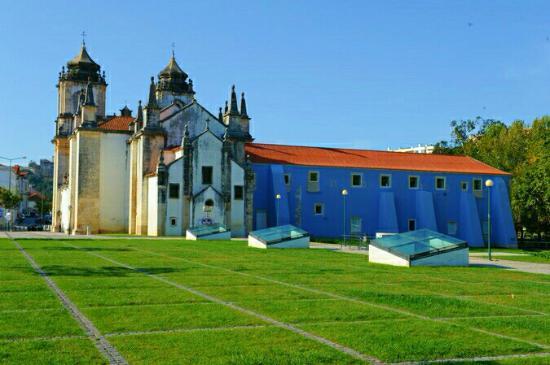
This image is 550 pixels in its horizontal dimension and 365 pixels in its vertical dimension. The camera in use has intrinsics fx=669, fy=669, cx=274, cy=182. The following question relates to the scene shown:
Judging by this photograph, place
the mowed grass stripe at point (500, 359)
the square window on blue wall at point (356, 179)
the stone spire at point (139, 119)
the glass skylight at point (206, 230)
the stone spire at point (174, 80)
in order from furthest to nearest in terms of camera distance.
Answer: the stone spire at point (174, 80) < the stone spire at point (139, 119) < the square window on blue wall at point (356, 179) < the glass skylight at point (206, 230) < the mowed grass stripe at point (500, 359)

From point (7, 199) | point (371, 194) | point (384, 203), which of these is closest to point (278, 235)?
point (384, 203)

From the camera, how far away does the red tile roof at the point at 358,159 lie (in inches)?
2255

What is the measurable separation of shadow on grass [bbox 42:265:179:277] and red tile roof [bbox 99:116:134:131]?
41.2 meters

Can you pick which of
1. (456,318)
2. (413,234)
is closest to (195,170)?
(413,234)

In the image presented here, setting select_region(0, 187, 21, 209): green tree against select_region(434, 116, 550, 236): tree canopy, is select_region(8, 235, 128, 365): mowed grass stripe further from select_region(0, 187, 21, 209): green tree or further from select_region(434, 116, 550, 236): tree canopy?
select_region(0, 187, 21, 209): green tree

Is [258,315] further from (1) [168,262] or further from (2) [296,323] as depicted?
(1) [168,262]

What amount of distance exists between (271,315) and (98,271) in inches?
352

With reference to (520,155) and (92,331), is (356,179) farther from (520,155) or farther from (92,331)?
(92,331)

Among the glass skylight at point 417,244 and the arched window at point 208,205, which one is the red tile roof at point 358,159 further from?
the glass skylight at point 417,244

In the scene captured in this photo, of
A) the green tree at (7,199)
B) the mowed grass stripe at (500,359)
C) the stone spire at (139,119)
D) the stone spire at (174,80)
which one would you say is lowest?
the mowed grass stripe at (500,359)

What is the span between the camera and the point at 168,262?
2239 cm

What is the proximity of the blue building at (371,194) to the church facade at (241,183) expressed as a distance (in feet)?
0.30

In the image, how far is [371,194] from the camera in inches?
2281

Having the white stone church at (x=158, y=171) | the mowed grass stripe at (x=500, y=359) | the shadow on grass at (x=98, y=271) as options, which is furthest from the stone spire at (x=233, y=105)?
the mowed grass stripe at (x=500, y=359)
